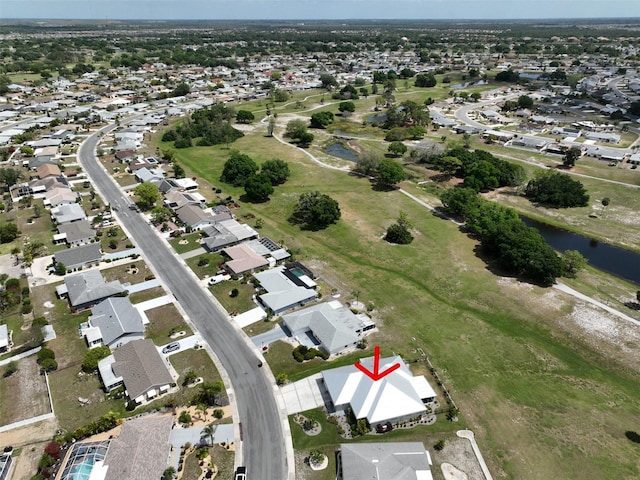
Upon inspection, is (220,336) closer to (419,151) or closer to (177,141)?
(419,151)

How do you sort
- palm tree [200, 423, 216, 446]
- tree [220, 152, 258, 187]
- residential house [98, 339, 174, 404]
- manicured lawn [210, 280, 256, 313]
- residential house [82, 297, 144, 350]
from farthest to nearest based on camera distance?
tree [220, 152, 258, 187]
manicured lawn [210, 280, 256, 313]
residential house [82, 297, 144, 350]
residential house [98, 339, 174, 404]
palm tree [200, 423, 216, 446]

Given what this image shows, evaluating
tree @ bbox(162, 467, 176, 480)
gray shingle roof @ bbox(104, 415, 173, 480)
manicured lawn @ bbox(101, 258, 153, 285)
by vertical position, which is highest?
gray shingle roof @ bbox(104, 415, 173, 480)

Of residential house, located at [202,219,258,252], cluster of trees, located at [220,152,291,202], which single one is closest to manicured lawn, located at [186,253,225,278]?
residential house, located at [202,219,258,252]

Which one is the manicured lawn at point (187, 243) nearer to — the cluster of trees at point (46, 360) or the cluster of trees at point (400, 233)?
the cluster of trees at point (46, 360)

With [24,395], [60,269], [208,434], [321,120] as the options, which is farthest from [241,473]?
[321,120]

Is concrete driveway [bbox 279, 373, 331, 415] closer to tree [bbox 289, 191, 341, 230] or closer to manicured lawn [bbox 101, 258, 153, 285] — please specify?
manicured lawn [bbox 101, 258, 153, 285]

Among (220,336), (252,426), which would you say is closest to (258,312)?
(220,336)

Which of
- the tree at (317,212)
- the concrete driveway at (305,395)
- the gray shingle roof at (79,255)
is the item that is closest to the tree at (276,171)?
the tree at (317,212)
